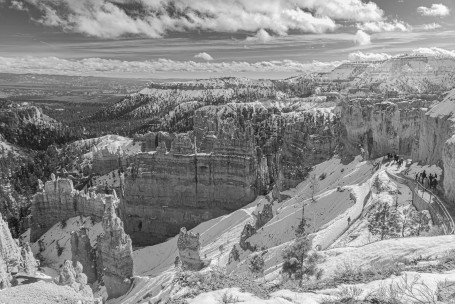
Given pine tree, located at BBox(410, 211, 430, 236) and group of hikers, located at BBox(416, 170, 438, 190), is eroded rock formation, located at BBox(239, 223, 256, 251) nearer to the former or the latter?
pine tree, located at BBox(410, 211, 430, 236)

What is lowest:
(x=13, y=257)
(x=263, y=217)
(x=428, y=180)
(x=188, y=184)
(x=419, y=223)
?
(x=13, y=257)

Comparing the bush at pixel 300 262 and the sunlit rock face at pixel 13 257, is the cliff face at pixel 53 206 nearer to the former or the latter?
the sunlit rock face at pixel 13 257

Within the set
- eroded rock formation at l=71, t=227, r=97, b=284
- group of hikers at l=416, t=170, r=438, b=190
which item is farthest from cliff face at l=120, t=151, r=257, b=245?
group of hikers at l=416, t=170, r=438, b=190

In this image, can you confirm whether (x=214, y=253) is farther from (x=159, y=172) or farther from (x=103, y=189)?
(x=103, y=189)

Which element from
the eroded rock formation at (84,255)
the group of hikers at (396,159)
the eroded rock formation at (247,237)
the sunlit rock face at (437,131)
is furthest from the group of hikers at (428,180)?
the eroded rock formation at (84,255)

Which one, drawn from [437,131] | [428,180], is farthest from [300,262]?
[437,131]

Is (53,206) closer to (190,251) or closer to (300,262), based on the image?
(190,251)

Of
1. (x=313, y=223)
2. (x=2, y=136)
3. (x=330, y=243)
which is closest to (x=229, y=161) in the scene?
(x=313, y=223)
